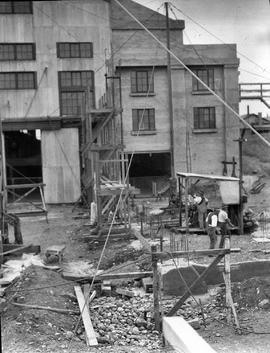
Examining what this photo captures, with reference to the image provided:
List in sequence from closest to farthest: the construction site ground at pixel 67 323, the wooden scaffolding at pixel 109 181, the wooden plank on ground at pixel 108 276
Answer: the construction site ground at pixel 67 323 → the wooden plank on ground at pixel 108 276 → the wooden scaffolding at pixel 109 181

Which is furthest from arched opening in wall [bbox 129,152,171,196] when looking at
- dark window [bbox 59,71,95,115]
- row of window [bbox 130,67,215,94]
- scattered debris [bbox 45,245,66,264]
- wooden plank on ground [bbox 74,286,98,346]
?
wooden plank on ground [bbox 74,286,98,346]

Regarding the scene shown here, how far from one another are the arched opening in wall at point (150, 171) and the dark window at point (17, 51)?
33.9ft

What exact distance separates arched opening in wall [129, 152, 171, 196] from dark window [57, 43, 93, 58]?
8056mm

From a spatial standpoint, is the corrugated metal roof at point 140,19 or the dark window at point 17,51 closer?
the dark window at point 17,51

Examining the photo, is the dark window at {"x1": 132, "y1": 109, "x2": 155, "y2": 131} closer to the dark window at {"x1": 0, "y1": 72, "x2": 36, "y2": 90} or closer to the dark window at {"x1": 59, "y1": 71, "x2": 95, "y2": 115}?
the dark window at {"x1": 59, "y1": 71, "x2": 95, "y2": 115}

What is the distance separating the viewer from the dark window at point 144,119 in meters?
34.9

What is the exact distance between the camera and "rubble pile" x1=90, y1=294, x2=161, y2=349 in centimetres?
1183

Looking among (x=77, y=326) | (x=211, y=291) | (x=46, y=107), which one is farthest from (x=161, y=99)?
(x=77, y=326)

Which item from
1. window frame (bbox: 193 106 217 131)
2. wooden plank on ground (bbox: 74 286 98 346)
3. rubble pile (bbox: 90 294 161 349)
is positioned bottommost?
rubble pile (bbox: 90 294 161 349)

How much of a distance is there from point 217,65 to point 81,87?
31.4ft

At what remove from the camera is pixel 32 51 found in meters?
35.7

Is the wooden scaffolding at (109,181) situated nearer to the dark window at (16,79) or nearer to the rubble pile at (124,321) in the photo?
the rubble pile at (124,321)

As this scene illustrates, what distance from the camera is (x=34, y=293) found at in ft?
45.2

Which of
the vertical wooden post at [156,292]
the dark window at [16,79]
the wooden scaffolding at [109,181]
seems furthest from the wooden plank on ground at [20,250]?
the dark window at [16,79]
